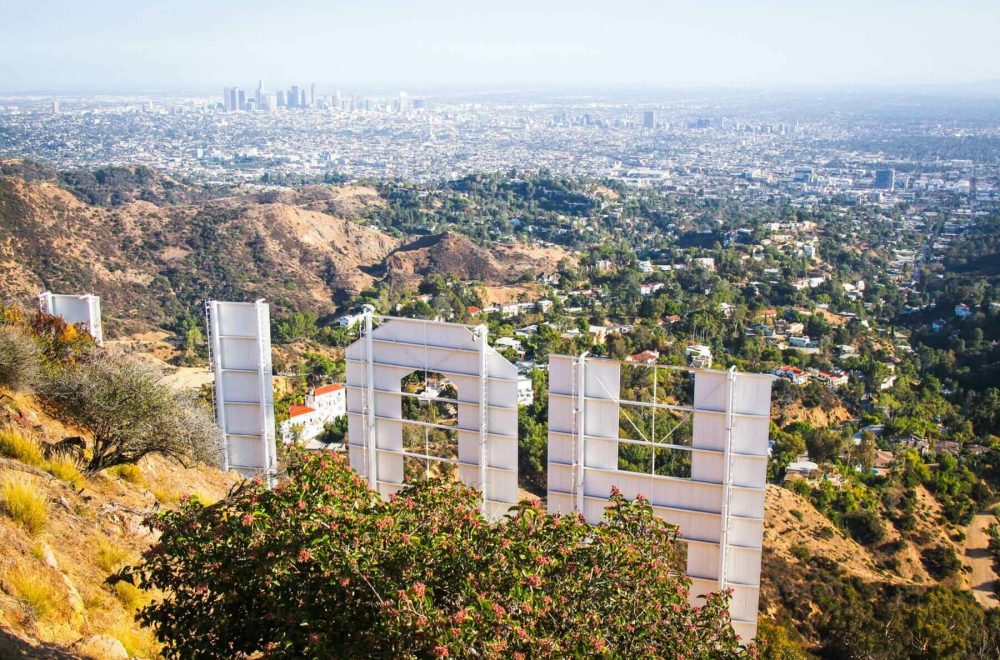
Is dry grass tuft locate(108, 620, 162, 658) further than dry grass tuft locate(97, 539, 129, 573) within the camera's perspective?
No

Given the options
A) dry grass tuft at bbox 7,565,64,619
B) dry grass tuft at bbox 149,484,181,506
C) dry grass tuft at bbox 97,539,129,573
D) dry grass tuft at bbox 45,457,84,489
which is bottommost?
dry grass tuft at bbox 149,484,181,506

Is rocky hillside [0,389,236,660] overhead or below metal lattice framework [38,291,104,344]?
below

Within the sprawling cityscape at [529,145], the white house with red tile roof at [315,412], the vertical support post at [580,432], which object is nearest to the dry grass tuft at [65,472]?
the vertical support post at [580,432]

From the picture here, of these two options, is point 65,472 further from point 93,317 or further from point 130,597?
point 93,317

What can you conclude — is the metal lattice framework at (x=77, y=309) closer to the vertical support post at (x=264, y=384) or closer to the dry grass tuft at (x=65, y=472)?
the vertical support post at (x=264, y=384)

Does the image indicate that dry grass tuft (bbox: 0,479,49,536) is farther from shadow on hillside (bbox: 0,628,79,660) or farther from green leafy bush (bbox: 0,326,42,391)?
green leafy bush (bbox: 0,326,42,391)

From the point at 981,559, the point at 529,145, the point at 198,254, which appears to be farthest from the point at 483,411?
Result: the point at 529,145

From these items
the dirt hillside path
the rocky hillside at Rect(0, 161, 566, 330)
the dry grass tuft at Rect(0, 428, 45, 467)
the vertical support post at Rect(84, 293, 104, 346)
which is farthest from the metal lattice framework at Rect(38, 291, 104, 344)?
the rocky hillside at Rect(0, 161, 566, 330)
